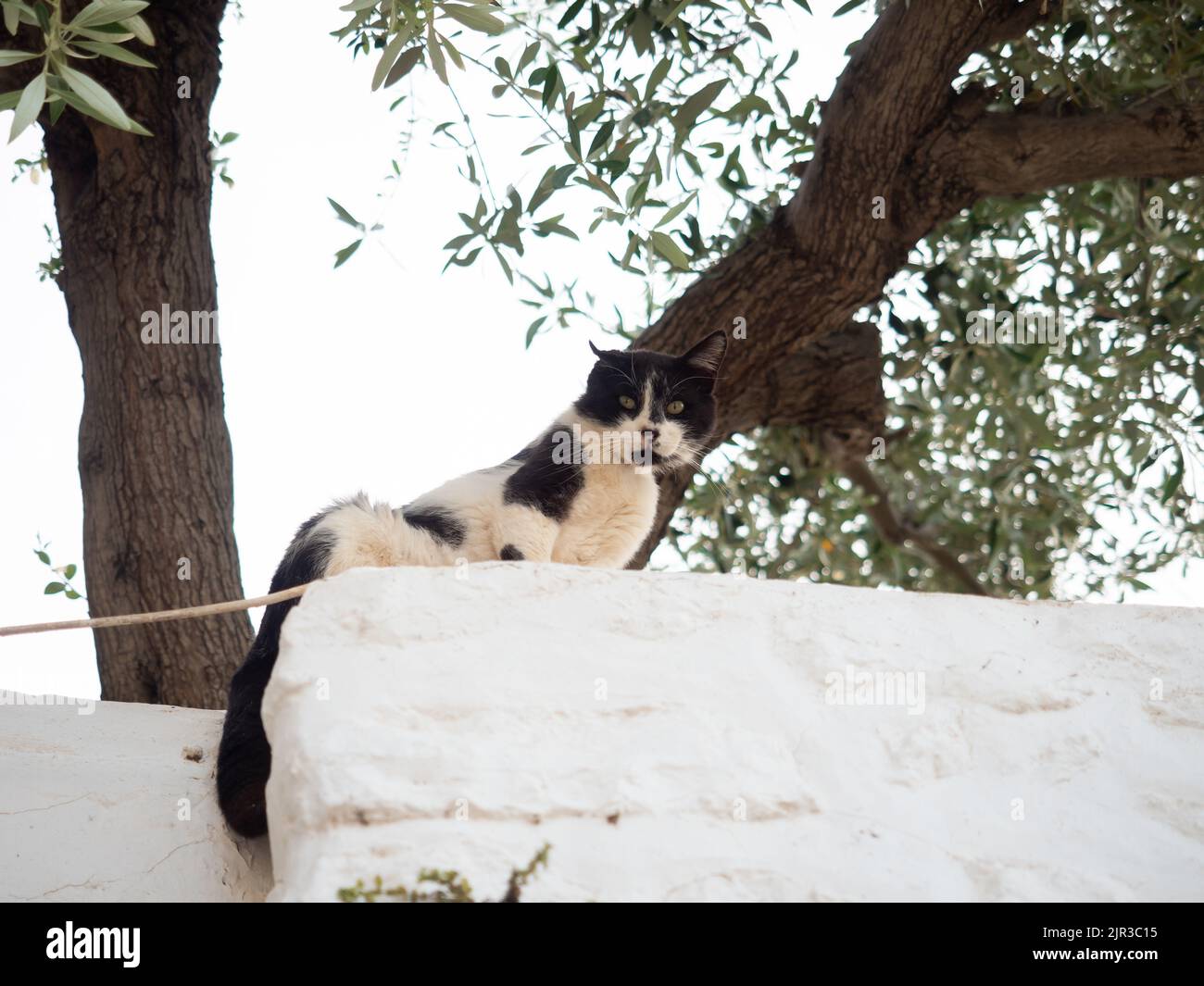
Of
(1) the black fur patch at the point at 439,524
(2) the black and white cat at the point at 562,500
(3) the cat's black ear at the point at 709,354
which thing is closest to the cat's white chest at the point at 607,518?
(2) the black and white cat at the point at 562,500

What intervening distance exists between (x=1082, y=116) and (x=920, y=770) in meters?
2.65

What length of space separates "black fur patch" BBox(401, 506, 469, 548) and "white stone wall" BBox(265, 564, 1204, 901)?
831 millimetres

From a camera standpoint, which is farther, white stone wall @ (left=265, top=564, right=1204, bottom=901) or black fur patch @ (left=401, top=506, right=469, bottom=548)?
black fur patch @ (left=401, top=506, right=469, bottom=548)

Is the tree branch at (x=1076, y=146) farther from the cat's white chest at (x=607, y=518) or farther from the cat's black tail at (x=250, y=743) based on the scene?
the cat's black tail at (x=250, y=743)

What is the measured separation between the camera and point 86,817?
2447 mm

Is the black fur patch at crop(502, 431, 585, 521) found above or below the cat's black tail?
above

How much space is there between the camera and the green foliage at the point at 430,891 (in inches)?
69.0

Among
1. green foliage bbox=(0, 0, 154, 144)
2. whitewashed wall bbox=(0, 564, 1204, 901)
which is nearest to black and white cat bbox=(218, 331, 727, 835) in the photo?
whitewashed wall bbox=(0, 564, 1204, 901)

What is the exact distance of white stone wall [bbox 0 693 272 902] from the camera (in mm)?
2309

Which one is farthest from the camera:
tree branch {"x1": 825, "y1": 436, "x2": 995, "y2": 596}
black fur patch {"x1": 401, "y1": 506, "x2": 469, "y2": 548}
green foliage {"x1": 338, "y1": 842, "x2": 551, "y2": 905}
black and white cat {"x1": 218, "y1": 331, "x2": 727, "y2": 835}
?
tree branch {"x1": 825, "y1": 436, "x2": 995, "y2": 596}

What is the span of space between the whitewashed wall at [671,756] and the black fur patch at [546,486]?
2.73 feet

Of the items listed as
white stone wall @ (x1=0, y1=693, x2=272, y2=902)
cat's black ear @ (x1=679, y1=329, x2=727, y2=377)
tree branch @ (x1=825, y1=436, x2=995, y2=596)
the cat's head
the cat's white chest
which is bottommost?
white stone wall @ (x1=0, y1=693, x2=272, y2=902)

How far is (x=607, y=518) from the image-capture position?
337 centimetres

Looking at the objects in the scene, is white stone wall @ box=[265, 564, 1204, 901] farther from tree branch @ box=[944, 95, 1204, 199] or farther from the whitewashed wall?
tree branch @ box=[944, 95, 1204, 199]
